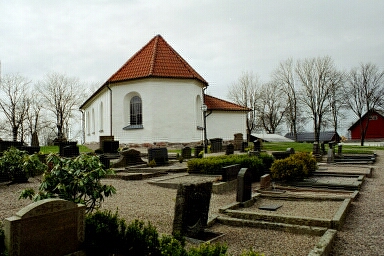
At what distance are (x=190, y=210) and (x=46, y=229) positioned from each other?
7.15 ft

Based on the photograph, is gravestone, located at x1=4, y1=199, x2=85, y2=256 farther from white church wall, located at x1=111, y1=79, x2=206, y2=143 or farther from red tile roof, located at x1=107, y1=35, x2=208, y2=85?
red tile roof, located at x1=107, y1=35, x2=208, y2=85

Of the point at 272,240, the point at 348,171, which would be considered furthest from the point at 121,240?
the point at 348,171

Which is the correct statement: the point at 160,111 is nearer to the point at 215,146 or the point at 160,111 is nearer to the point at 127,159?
the point at 215,146

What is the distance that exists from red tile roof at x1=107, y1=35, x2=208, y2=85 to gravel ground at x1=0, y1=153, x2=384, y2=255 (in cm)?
1502

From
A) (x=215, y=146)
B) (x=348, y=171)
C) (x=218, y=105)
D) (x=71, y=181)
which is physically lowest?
(x=348, y=171)

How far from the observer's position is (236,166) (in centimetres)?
1039

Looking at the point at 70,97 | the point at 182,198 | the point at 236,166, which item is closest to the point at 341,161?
the point at 236,166

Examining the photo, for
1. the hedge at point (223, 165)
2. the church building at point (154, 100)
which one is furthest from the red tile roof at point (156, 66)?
the hedge at point (223, 165)

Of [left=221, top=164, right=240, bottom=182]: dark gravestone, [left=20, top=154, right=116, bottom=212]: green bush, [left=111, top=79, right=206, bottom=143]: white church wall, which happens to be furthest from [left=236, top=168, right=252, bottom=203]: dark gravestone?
[left=111, top=79, right=206, bottom=143]: white church wall

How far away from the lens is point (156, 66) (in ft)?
80.7

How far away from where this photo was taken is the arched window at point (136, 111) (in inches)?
978

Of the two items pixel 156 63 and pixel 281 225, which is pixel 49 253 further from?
pixel 156 63

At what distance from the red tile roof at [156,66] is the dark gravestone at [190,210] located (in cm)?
1910

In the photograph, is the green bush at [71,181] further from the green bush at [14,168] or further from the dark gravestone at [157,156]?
the dark gravestone at [157,156]
